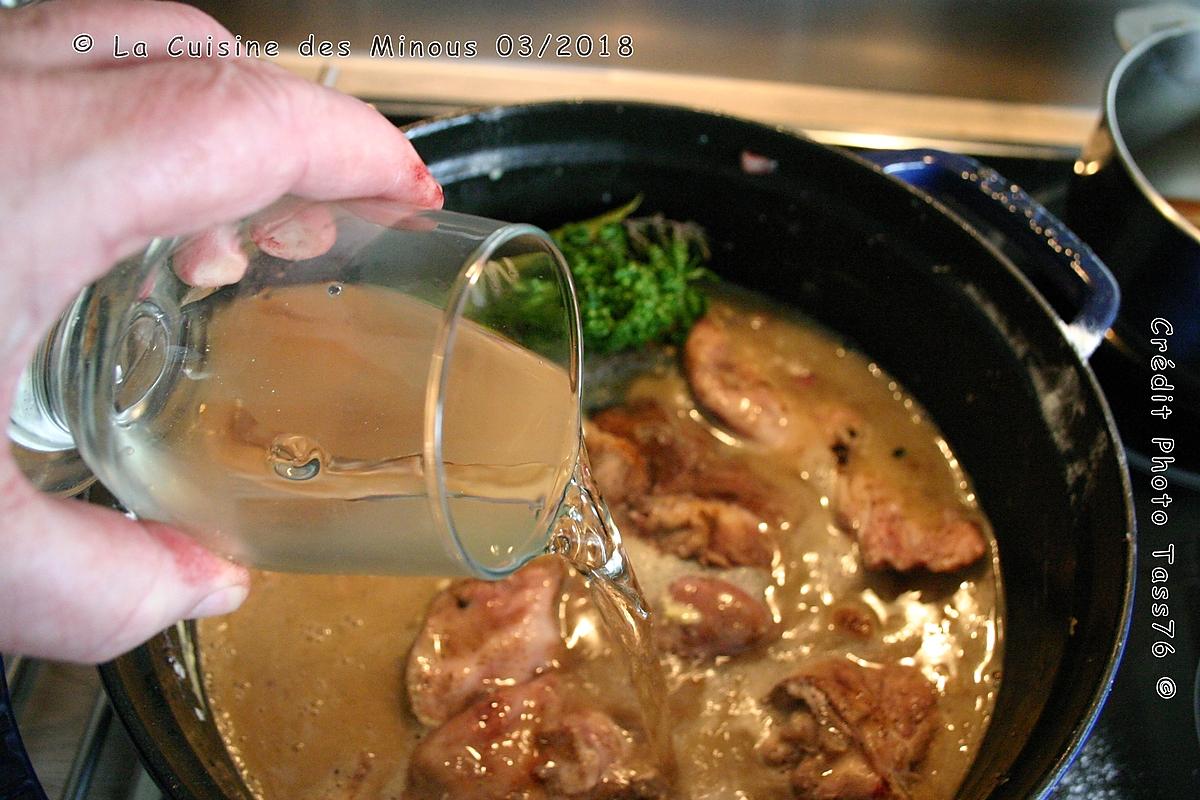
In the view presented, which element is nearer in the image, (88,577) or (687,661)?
(88,577)

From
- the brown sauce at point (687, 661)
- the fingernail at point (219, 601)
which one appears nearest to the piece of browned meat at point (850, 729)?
the brown sauce at point (687, 661)

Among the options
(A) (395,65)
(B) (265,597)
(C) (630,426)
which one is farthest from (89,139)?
(A) (395,65)

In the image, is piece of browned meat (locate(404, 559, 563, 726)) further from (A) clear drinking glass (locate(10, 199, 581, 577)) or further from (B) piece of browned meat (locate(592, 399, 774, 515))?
(A) clear drinking glass (locate(10, 199, 581, 577))

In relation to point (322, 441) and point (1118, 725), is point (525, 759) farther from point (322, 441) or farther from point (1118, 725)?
point (1118, 725)

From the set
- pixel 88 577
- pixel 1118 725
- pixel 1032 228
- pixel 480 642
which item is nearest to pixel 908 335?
pixel 1032 228

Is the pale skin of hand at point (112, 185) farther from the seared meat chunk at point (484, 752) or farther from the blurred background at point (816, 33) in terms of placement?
the blurred background at point (816, 33)
